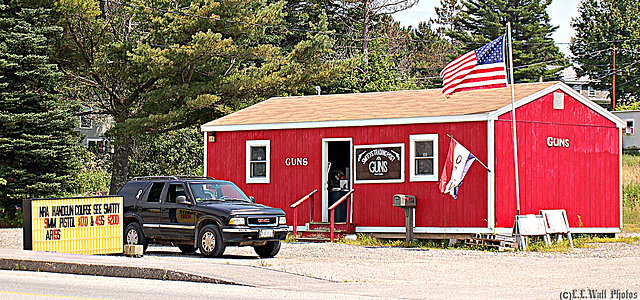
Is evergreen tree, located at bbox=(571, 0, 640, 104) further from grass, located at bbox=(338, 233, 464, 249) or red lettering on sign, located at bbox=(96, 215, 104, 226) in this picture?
red lettering on sign, located at bbox=(96, 215, 104, 226)

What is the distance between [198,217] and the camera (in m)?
18.6

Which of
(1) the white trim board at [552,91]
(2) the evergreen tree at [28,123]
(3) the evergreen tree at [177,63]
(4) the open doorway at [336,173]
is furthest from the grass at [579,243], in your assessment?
(2) the evergreen tree at [28,123]

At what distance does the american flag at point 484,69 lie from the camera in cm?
2092

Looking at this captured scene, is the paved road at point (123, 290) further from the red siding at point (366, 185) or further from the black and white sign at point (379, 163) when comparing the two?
the black and white sign at point (379, 163)

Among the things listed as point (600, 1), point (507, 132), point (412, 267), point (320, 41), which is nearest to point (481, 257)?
point (412, 267)

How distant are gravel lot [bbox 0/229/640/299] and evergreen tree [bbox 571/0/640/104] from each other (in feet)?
179

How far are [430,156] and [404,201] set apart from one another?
5.02ft

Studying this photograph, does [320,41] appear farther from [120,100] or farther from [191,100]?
[120,100]

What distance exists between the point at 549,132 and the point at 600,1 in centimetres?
5956

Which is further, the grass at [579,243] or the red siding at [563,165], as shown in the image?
the red siding at [563,165]

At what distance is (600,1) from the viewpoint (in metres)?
77.8

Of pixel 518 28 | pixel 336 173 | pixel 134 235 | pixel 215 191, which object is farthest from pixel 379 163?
pixel 518 28

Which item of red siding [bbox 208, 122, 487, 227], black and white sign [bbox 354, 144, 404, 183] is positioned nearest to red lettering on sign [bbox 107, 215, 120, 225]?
red siding [bbox 208, 122, 487, 227]

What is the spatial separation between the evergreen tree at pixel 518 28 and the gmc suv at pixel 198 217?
43.3 meters
